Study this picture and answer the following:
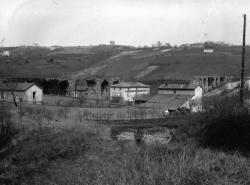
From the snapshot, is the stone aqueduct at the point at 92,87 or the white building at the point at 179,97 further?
the stone aqueduct at the point at 92,87

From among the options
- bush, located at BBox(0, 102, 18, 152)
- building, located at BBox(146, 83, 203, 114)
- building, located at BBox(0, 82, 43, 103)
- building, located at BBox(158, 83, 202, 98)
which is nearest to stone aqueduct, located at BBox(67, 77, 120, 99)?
building, located at BBox(158, 83, 202, 98)

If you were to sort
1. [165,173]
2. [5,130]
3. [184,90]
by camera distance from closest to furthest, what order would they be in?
1. [165,173]
2. [5,130]
3. [184,90]

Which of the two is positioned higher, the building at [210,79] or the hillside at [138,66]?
the hillside at [138,66]

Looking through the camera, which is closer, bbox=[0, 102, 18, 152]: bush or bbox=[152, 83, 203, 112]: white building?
bbox=[0, 102, 18, 152]: bush

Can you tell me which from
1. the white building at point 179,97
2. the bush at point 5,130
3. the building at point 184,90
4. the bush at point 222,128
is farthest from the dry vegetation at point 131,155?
the building at point 184,90

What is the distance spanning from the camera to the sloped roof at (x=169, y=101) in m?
46.3

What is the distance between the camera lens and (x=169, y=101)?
160 feet

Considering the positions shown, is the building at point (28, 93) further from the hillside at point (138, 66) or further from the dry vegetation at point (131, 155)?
the hillside at point (138, 66)

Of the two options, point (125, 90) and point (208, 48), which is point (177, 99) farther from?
point (208, 48)

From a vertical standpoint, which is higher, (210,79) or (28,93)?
(210,79)

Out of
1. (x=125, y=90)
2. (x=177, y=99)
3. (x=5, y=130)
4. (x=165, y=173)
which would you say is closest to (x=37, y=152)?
(x=5, y=130)

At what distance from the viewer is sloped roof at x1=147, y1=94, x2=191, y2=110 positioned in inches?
1825

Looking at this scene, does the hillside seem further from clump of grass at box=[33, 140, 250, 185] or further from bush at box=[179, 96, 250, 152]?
clump of grass at box=[33, 140, 250, 185]

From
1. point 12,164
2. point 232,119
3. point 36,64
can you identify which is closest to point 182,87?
point 232,119
